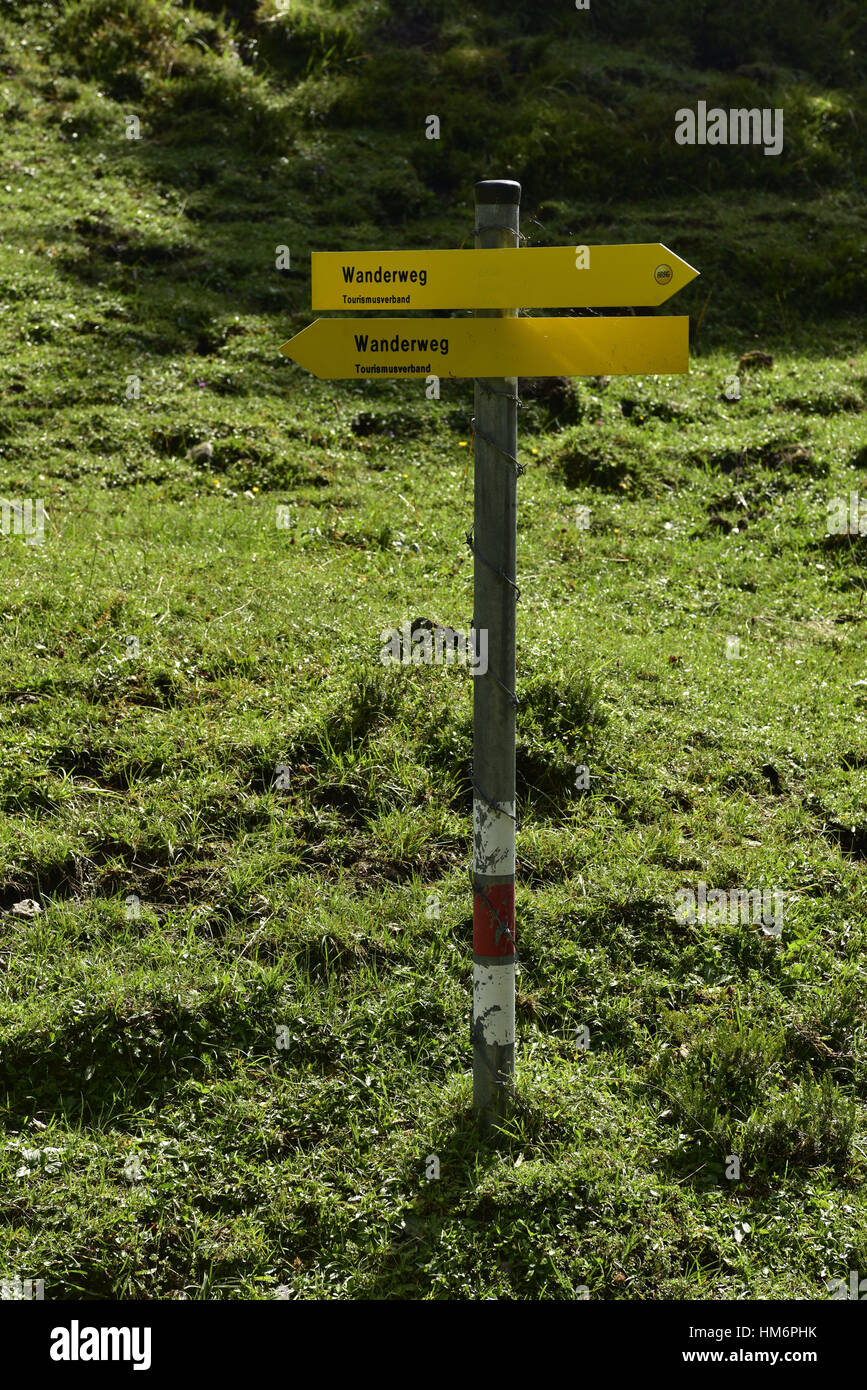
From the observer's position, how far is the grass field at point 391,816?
3.57m

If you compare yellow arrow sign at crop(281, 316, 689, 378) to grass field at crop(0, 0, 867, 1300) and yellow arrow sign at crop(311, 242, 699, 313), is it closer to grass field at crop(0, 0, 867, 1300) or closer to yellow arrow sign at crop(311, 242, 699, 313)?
yellow arrow sign at crop(311, 242, 699, 313)

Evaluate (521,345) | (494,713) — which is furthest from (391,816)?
(521,345)

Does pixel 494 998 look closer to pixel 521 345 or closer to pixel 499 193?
pixel 521 345

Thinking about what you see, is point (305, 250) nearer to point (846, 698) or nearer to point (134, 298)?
point (134, 298)

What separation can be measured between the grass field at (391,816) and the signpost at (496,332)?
1.48 m

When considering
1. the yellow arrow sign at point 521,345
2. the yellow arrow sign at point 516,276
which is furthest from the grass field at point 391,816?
the yellow arrow sign at point 516,276

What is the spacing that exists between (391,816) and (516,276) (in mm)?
2545

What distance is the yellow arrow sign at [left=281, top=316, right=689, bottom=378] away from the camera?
308cm

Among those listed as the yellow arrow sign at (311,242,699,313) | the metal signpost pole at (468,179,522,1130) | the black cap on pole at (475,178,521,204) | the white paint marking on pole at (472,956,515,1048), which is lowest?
the white paint marking on pole at (472,956,515,1048)

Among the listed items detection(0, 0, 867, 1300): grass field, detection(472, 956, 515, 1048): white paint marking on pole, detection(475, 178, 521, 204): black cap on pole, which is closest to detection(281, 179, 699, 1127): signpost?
detection(475, 178, 521, 204): black cap on pole

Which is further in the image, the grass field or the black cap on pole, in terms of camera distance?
the grass field

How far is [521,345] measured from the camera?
3.12m

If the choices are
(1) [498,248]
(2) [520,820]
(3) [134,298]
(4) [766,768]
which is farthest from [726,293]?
(1) [498,248]

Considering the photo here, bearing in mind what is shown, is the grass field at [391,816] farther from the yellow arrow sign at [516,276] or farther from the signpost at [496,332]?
the yellow arrow sign at [516,276]
